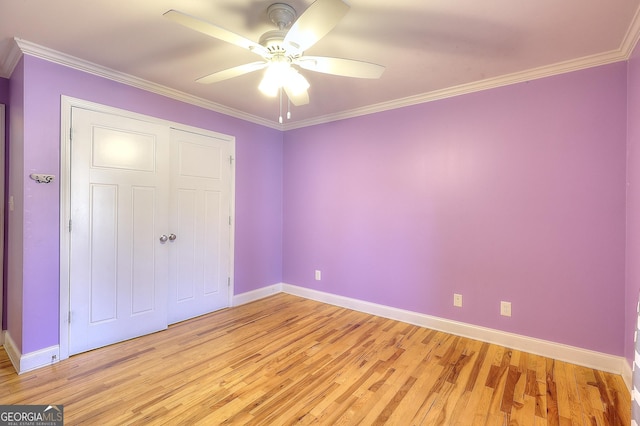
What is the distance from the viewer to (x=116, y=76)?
2.68 metres

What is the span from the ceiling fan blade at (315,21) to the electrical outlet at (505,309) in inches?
107

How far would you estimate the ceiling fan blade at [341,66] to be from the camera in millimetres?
1765

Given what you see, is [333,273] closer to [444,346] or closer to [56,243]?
[444,346]

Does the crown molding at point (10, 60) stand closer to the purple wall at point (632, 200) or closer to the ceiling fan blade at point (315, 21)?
the ceiling fan blade at point (315, 21)

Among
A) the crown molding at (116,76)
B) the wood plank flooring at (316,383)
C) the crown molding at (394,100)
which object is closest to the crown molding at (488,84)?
the crown molding at (394,100)

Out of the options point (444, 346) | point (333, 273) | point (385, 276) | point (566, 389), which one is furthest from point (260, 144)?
point (566, 389)

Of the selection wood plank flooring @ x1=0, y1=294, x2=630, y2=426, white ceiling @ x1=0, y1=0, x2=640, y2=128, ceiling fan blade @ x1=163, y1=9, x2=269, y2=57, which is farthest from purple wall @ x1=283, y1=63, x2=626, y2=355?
ceiling fan blade @ x1=163, y1=9, x2=269, y2=57

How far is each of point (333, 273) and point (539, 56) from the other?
9.80 ft

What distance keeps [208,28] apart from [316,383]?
7.65ft

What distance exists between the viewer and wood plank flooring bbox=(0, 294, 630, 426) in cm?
180

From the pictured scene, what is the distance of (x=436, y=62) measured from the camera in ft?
7.95

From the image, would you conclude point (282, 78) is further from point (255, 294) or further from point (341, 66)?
point (255, 294)

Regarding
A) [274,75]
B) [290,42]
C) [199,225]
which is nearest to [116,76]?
[199,225]

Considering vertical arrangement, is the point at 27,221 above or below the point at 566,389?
above
